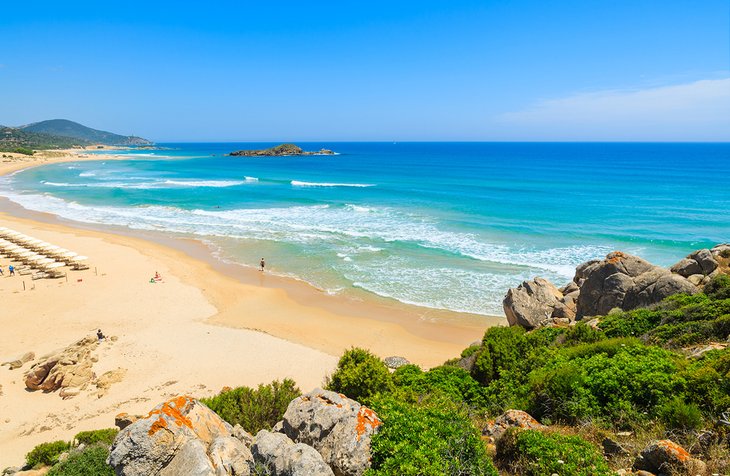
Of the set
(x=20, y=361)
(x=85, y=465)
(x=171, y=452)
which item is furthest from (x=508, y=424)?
(x=20, y=361)

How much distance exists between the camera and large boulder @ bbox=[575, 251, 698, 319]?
1451 cm

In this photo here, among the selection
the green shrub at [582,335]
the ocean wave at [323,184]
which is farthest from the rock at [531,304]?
the ocean wave at [323,184]

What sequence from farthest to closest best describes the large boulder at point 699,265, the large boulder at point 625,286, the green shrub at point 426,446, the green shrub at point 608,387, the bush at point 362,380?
the large boulder at point 699,265 → the large boulder at point 625,286 → the bush at point 362,380 → the green shrub at point 608,387 → the green shrub at point 426,446

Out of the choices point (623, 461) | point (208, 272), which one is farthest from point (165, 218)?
point (623, 461)

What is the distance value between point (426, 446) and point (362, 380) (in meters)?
4.27

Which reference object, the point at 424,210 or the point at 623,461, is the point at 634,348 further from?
the point at 424,210

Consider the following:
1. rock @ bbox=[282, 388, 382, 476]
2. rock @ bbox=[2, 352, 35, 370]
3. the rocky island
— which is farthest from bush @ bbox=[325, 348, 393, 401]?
the rocky island

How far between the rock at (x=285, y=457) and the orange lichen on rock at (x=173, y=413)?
3.83ft

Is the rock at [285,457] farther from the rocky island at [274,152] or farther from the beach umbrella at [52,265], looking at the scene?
the rocky island at [274,152]

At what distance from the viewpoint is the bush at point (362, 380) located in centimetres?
986

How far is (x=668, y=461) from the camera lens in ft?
17.7

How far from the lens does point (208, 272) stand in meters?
27.8

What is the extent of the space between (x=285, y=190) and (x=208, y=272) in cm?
3627

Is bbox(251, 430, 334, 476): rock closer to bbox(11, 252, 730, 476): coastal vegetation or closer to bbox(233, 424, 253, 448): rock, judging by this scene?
bbox(11, 252, 730, 476): coastal vegetation
